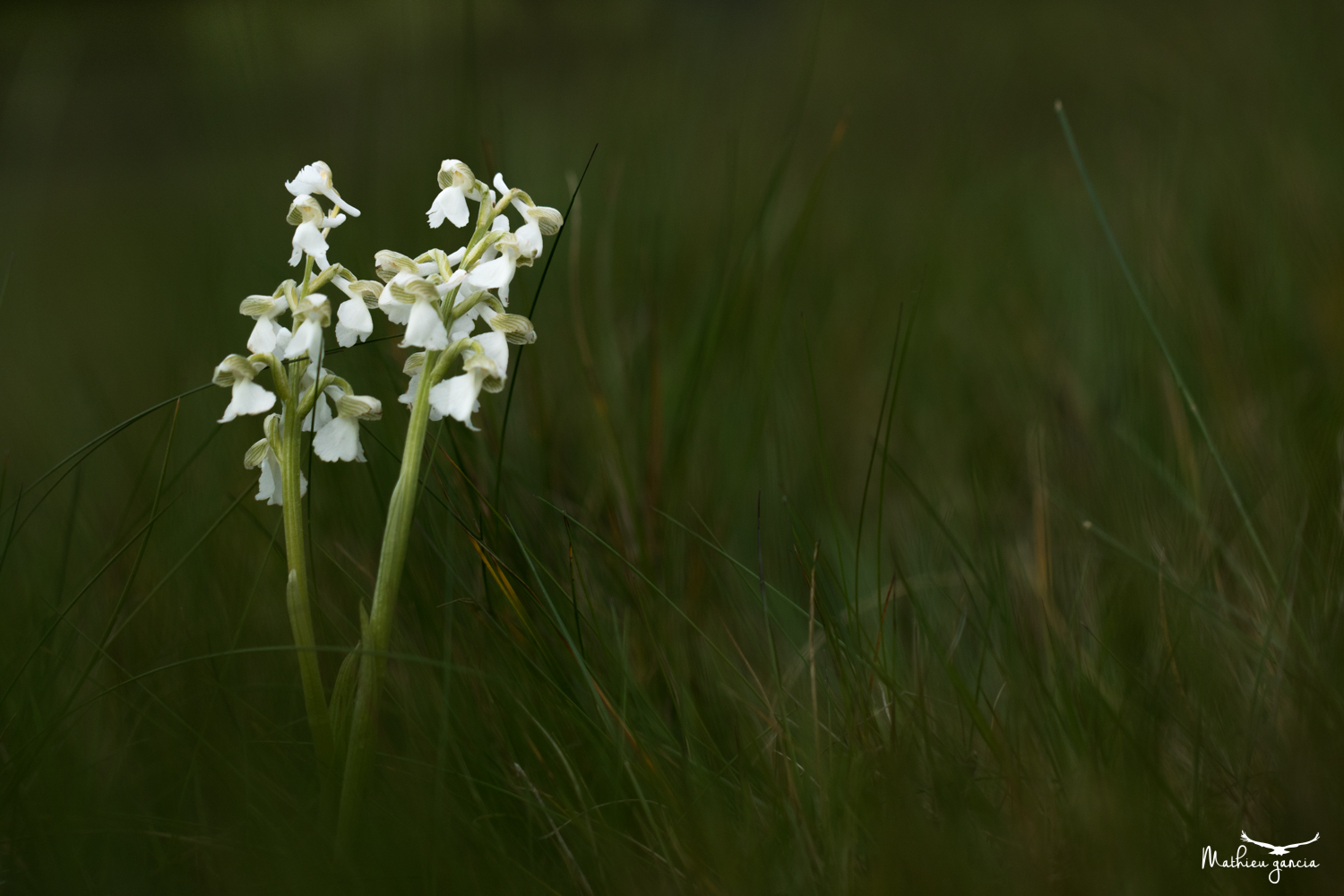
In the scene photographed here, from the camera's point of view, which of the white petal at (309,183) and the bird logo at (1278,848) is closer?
the bird logo at (1278,848)

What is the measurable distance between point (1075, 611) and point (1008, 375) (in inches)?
31.9

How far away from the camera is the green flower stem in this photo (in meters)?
0.61

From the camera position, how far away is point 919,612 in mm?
712

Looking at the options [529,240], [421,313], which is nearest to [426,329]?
[421,313]

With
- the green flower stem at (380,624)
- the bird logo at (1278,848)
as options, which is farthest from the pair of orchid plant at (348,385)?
the bird logo at (1278,848)

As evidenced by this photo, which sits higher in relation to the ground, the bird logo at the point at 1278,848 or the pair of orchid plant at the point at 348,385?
the pair of orchid plant at the point at 348,385

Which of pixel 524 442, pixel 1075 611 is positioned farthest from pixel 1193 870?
pixel 524 442

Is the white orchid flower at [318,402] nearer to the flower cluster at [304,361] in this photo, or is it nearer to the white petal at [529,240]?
the flower cluster at [304,361]

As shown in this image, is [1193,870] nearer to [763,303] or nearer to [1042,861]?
[1042,861]

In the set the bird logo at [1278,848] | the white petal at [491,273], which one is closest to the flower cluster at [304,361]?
the white petal at [491,273]

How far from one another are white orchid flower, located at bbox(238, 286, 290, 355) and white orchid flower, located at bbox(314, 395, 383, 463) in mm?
70

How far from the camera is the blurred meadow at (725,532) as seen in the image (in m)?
0.62

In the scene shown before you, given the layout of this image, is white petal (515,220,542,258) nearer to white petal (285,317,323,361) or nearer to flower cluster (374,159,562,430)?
flower cluster (374,159,562,430)

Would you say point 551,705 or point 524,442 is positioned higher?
point 524,442
